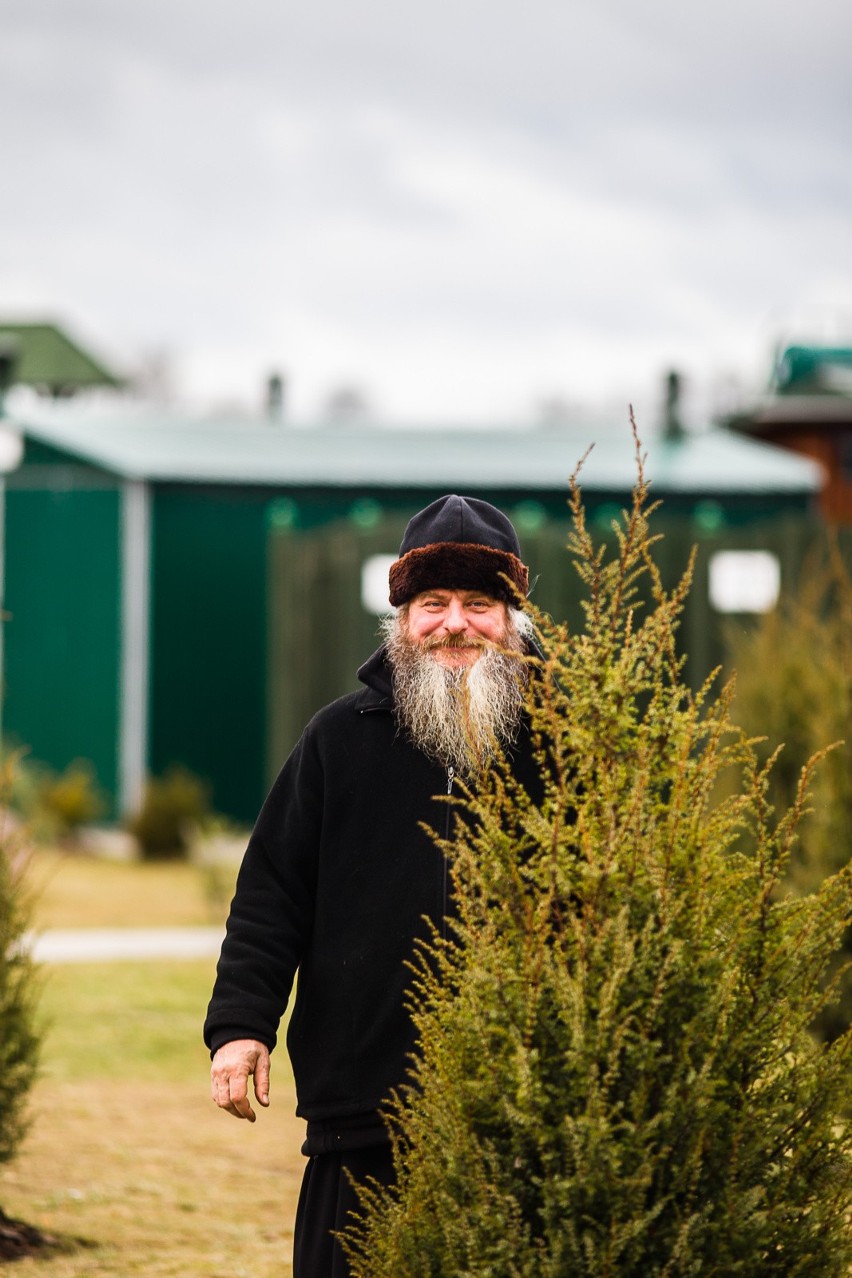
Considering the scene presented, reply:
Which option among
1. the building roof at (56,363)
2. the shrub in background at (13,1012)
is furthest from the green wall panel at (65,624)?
the building roof at (56,363)

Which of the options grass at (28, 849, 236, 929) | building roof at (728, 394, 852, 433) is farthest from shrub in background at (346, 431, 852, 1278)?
building roof at (728, 394, 852, 433)

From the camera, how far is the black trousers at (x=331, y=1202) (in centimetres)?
309

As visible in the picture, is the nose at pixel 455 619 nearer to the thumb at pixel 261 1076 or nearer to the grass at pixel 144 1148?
the thumb at pixel 261 1076

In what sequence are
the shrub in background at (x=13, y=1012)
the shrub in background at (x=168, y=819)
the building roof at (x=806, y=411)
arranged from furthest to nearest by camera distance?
the building roof at (x=806, y=411) < the shrub in background at (x=168, y=819) < the shrub in background at (x=13, y=1012)

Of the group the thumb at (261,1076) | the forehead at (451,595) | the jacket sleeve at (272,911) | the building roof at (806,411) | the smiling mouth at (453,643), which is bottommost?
the thumb at (261,1076)

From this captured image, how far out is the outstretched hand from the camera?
9.90 feet

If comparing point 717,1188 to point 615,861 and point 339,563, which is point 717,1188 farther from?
point 339,563

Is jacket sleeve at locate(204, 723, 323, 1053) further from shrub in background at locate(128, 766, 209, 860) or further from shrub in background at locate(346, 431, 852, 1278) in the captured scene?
shrub in background at locate(128, 766, 209, 860)

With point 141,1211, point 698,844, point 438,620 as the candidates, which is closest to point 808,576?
point 141,1211

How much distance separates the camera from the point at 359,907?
3201mm

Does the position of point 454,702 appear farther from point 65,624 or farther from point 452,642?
point 65,624

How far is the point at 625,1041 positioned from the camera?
2.30 meters

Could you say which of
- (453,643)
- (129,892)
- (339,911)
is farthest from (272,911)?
(129,892)

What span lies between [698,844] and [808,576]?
28.4ft
